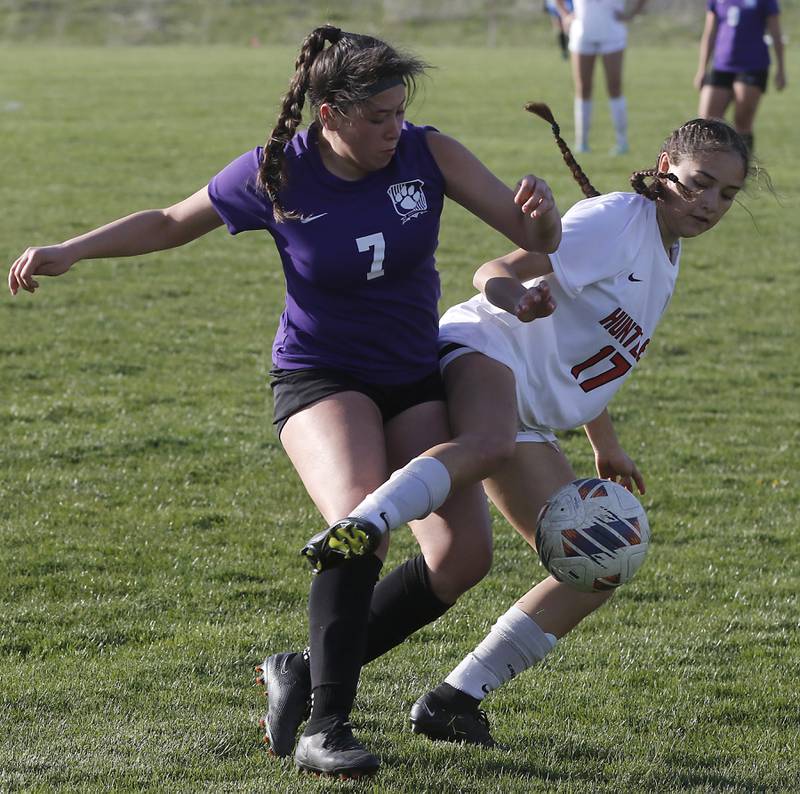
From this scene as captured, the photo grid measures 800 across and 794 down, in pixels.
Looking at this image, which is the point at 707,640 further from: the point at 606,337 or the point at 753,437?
the point at 753,437

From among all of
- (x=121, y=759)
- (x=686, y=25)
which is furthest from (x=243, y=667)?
(x=686, y=25)

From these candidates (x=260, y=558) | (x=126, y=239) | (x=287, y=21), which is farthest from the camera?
(x=287, y=21)

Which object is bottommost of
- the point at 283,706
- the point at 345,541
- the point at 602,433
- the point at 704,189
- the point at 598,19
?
the point at 598,19

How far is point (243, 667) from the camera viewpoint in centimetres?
458

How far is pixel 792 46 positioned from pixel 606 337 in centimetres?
3906

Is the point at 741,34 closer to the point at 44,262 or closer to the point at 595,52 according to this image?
the point at 595,52

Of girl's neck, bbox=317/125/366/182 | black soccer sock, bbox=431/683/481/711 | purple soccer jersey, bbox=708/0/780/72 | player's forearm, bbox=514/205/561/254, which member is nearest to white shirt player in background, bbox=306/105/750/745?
black soccer sock, bbox=431/683/481/711

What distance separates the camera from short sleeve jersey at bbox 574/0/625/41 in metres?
17.3

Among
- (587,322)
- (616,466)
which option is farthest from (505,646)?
(587,322)

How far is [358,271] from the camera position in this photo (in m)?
3.97

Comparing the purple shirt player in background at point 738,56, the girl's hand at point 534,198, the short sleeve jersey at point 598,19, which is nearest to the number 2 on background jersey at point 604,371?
the girl's hand at point 534,198

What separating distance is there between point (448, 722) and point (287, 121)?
5.78 ft

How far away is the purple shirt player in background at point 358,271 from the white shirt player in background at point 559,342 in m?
0.16

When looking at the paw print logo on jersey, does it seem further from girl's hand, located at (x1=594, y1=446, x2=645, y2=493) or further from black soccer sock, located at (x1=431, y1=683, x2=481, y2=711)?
black soccer sock, located at (x1=431, y1=683, x2=481, y2=711)
